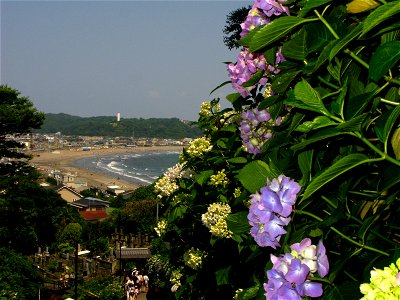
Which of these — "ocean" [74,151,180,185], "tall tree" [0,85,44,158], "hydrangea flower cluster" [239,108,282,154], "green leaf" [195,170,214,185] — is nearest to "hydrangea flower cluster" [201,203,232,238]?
"green leaf" [195,170,214,185]

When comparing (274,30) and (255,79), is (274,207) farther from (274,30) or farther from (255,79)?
(255,79)

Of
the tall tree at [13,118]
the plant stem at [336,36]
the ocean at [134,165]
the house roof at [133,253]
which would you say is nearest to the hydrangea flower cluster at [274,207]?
the plant stem at [336,36]

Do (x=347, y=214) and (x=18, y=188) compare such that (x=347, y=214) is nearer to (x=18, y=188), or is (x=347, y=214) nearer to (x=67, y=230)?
(x=18, y=188)

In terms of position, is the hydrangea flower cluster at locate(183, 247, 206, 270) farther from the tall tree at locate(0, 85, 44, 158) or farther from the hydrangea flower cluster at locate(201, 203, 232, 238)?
the tall tree at locate(0, 85, 44, 158)

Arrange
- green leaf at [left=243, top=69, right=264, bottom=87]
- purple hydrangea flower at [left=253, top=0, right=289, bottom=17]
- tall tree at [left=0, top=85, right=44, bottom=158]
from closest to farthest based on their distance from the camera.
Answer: purple hydrangea flower at [left=253, top=0, right=289, bottom=17]
green leaf at [left=243, top=69, right=264, bottom=87]
tall tree at [left=0, top=85, right=44, bottom=158]

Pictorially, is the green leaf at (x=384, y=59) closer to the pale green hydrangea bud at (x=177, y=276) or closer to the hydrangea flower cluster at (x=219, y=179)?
the hydrangea flower cluster at (x=219, y=179)

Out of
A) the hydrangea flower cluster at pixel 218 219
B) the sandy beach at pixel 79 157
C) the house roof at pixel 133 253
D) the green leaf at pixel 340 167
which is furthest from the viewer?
the sandy beach at pixel 79 157
